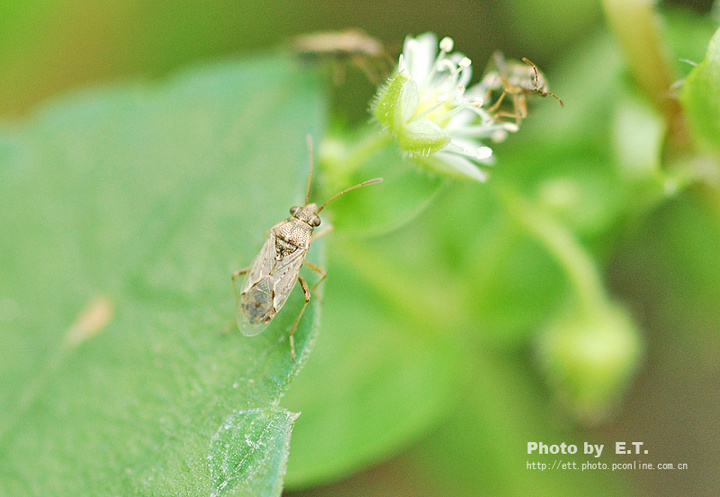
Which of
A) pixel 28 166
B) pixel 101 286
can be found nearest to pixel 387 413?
pixel 101 286

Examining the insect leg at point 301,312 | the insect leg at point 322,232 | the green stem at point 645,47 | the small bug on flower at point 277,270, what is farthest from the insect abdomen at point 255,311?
the green stem at point 645,47

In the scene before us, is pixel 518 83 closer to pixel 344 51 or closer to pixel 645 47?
pixel 645 47

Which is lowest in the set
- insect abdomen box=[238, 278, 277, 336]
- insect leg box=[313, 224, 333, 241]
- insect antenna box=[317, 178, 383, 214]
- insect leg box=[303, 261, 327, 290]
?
insect abdomen box=[238, 278, 277, 336]

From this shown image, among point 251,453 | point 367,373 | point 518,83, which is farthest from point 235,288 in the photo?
point 518,83

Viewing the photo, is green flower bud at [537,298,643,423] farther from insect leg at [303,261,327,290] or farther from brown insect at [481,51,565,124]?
insect leg at [303,261,327,290]

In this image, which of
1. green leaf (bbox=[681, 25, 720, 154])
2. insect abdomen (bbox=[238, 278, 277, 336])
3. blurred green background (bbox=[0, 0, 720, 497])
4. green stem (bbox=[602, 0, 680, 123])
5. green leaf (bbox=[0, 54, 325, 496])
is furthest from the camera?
blurred green background (bbox=[0, 0, 720, 497])

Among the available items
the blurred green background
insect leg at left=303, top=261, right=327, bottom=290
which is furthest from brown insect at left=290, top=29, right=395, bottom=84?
insect leg at left=303, top=261, right=327, bottom=290
